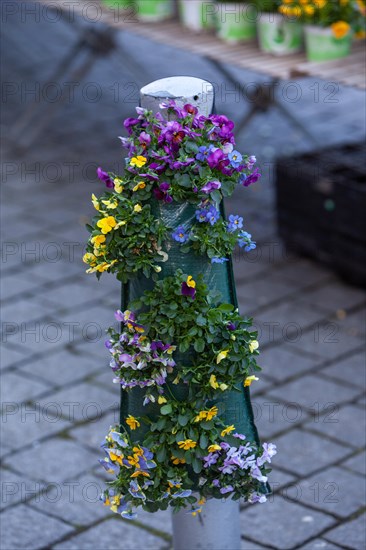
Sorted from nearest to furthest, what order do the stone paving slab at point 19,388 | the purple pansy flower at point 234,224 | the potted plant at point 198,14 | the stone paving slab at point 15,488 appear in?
the purple pansy flower at point 234,224 < the stone paving slab at point 15,488 < the stone paving slab at point 19,388 < the potted plant at point 198,14

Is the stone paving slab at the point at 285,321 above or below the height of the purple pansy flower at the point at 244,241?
below

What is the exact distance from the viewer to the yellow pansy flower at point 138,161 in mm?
2568

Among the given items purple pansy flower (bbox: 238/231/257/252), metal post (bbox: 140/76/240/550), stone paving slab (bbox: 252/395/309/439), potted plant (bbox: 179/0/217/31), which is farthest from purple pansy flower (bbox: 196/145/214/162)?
potted plant (bbox: 179/0/217/31)

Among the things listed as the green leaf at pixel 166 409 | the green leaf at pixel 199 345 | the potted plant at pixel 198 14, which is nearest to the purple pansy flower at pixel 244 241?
the green leaf at pixel 199 345

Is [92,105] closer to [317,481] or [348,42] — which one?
[348,42]

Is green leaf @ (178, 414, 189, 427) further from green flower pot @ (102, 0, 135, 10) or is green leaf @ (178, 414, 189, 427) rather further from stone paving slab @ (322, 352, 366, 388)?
green flower pot @ (102, 0, 135, 10)

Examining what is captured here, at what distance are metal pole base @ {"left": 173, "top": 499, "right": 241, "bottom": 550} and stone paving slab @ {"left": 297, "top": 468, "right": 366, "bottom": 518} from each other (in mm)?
827

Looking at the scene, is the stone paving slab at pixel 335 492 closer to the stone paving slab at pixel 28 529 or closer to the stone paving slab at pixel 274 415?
the stone paving slab at pixel 274 415

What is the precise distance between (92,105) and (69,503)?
5.80m

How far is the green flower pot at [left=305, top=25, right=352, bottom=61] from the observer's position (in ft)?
17.3

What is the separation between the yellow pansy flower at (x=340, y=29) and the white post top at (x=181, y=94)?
2.72 meters

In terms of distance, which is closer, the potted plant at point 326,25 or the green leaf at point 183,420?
the green leaf at point 183,420

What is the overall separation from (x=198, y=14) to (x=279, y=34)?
690 millimetres

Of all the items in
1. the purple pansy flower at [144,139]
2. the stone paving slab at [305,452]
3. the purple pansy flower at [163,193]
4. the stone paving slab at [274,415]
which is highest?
the purple pansy flower at [144,139]
